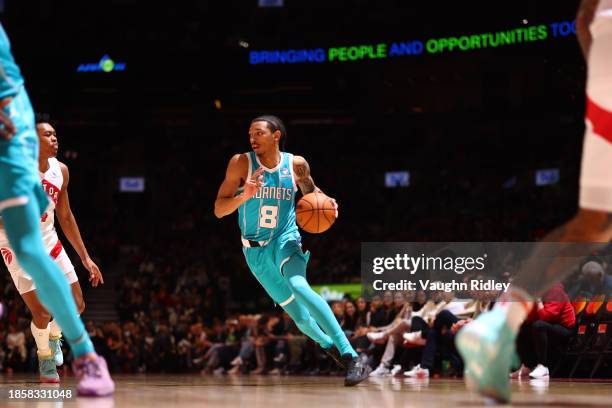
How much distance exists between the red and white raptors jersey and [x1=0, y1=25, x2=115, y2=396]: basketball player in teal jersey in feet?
7.82

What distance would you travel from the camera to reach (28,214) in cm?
345

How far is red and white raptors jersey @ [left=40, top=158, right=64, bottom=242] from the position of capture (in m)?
5.97

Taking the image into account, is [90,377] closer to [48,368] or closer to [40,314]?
[40,314]

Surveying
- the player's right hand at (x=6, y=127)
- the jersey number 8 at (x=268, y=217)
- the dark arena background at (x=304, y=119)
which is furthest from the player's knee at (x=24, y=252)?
the dark arena background at (x=304, y=119)

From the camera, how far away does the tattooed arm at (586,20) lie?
3533mm

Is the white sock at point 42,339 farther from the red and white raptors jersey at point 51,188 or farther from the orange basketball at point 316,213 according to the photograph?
the orange basketball at point 316,213

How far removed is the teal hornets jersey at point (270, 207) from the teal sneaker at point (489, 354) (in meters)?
3.22

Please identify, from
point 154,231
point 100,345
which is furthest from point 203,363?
point 154,231

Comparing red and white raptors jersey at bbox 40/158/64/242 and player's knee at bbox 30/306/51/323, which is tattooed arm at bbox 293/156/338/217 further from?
player's knee at bbox 30/306/51/323

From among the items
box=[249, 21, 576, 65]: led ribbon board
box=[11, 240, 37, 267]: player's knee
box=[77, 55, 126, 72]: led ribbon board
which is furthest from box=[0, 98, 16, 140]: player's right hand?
box=[77, 55, 126, 72]: led ribbon board

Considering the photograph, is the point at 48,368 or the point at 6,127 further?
the point at 48,368

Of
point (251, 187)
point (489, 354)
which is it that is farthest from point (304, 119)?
point (489, 354)

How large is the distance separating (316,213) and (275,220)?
0.32 m

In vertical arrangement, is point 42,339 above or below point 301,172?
below
